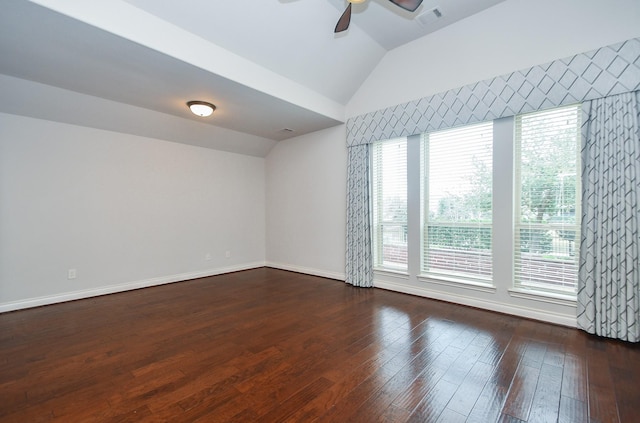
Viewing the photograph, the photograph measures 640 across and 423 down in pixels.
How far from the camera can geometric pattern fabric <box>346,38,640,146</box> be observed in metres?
2.68

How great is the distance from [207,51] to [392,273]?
384 cm

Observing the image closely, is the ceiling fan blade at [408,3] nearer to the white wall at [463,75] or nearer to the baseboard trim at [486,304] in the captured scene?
the white wall at [463,75]

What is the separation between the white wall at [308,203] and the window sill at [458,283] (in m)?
1.52

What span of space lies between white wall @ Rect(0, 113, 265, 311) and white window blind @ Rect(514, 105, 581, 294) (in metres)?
4.96

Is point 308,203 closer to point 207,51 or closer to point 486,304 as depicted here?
point 207,51

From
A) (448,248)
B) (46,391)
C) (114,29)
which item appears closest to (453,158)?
(448,248)

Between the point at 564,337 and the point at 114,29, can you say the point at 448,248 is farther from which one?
the point at 114,29

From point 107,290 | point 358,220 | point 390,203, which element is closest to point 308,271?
point 358,220

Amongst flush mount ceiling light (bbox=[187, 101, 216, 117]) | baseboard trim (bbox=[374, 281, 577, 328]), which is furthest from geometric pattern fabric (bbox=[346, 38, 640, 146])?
flush mount ceiling light (bbox=[187, 101, 216, 117])

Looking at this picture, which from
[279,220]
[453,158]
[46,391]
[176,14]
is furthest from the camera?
[279,220]

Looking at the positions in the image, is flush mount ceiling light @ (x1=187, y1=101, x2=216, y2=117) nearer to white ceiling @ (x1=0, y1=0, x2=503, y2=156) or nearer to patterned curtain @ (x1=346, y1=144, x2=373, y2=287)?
white ceiling @ (x1=0, y1=0, x2=503, y2=156)

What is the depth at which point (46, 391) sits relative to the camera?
1967 mm

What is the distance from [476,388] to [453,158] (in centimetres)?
282

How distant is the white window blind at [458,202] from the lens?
3.60m
